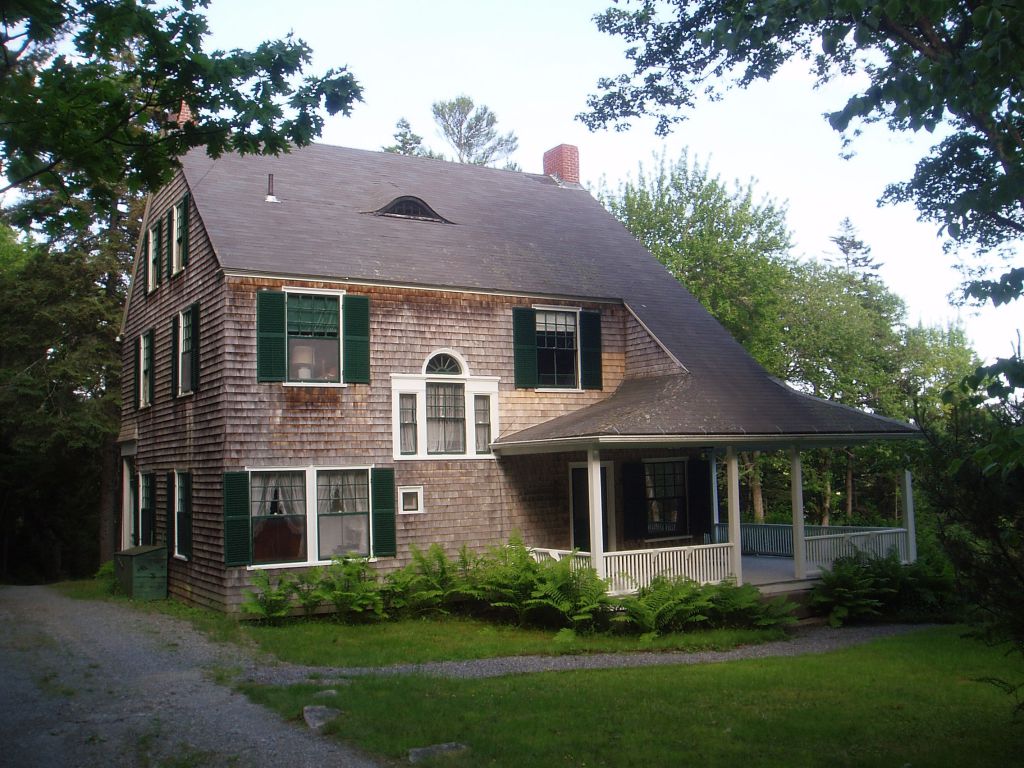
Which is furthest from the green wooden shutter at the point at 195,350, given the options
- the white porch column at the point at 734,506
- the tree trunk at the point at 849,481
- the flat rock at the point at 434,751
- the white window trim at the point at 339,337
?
the tree trunk at the point at 849,481

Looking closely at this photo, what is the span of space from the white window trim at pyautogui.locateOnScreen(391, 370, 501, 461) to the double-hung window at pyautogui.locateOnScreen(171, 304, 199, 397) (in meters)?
3.54

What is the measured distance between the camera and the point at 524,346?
57.9ft

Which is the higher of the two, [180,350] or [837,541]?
[180,350]

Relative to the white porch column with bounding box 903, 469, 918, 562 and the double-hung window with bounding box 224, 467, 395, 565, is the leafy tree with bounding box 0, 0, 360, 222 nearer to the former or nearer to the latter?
the double-hung window with bounding box 224, 467, 395, 565

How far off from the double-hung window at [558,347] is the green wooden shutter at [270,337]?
4.44 metres

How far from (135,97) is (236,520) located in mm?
→ 8504

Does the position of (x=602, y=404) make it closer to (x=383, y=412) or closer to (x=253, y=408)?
(x=383, y=412)

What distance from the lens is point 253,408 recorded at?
49.7 ft

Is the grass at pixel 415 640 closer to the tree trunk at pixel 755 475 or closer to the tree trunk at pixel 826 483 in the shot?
the tree trunk at pixel 755 475

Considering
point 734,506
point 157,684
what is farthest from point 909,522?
point 157,684

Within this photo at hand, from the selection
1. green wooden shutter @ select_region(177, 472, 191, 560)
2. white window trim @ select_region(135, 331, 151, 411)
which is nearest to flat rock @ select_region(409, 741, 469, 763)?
green wooden shutter @ select_region(177, 472, 191, 560)

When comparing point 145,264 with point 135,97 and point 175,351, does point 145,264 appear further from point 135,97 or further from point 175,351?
point 135,97

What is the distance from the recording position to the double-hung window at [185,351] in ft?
54.0

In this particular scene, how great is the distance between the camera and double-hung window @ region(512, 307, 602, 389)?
1767cm
